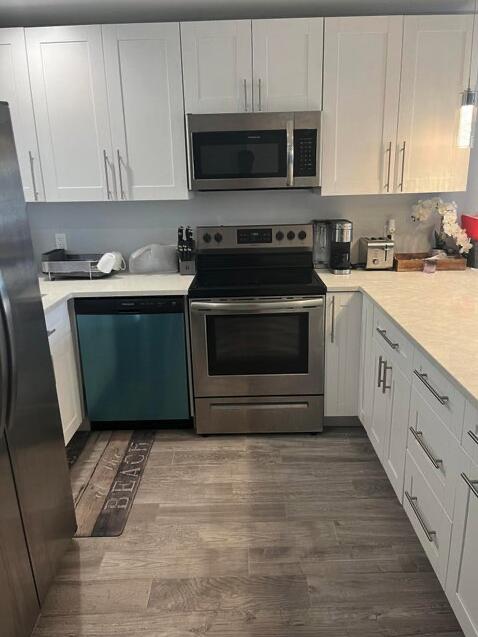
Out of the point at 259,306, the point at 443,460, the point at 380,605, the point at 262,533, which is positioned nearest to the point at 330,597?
the point at 380,605

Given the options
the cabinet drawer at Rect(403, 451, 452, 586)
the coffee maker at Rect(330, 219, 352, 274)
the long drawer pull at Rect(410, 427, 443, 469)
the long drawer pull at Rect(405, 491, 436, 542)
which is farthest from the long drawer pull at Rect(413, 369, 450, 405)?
the coffee maker at Rect(330, 219, 352, 274)

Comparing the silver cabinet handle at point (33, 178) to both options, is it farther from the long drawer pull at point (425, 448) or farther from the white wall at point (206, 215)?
the long drawer pull at point (425, 448)

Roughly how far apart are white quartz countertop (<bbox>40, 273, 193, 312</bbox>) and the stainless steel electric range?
0.13m

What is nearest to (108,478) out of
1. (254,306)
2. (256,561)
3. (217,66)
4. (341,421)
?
(256,561)

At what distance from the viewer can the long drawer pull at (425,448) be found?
1.69 m

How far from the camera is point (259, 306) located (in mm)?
2787

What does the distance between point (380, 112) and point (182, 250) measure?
4.65 feet

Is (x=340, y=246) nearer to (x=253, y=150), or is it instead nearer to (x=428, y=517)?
(x=253, y=150)

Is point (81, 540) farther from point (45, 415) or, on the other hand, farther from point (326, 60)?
point (326, 60)

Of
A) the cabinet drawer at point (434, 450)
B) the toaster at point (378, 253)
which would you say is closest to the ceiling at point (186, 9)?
the toaster at point (378, 253)

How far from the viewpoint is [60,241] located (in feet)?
11.1

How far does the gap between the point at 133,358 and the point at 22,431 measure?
126cm

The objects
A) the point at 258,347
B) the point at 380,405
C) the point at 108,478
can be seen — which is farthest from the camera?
the point at 258,347

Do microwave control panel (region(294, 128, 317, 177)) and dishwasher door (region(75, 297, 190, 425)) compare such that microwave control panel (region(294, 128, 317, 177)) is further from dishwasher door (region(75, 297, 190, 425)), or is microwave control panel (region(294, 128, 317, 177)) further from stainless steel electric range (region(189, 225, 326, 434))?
dishwasher door (region(75, 297, 190, 425))
